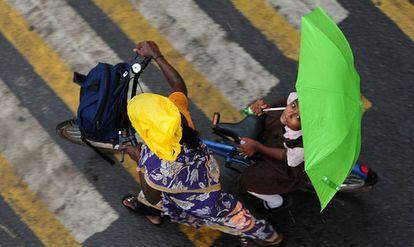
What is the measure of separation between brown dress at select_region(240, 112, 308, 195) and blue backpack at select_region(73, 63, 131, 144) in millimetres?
1104

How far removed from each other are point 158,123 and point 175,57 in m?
2.55

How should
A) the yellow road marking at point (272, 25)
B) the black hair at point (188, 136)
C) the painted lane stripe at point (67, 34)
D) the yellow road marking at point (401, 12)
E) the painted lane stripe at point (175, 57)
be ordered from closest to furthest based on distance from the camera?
the black hair at point (188, 136) < the painted lane stripe at point (175, 57) < the painted lane stripe at point (67, 34) < the yellow road marking at point (272, 25) < the yellow road marking at point (401, 12)

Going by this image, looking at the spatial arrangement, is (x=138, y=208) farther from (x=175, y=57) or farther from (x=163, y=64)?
(x=175, y=57)

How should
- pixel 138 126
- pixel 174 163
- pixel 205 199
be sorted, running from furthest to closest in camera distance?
1. pixel 205 199
2. pixel 174 163
3. pixel 138 126

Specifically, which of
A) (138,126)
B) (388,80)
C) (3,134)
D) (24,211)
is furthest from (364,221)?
(3,134)

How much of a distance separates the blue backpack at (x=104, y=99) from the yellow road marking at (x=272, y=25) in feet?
7.08

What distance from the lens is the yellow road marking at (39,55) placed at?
559 cm

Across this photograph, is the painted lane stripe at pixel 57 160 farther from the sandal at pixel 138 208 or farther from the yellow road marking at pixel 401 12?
the yellow road marking at pixel 401 12

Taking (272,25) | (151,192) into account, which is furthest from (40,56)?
(151,192)

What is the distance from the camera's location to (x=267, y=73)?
5715 millimetres

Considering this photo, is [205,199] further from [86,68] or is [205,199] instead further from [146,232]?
[86,68]

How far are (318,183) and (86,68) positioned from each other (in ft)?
9.85

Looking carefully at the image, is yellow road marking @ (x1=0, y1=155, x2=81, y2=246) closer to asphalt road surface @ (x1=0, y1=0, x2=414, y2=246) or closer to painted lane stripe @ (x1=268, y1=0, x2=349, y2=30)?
asphalt road surface @ (x1=0, y1=0, x2=414, y2=246)

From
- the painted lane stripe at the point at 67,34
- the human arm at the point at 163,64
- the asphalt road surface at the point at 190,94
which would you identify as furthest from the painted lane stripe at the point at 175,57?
the human arm at the point at 163,64
